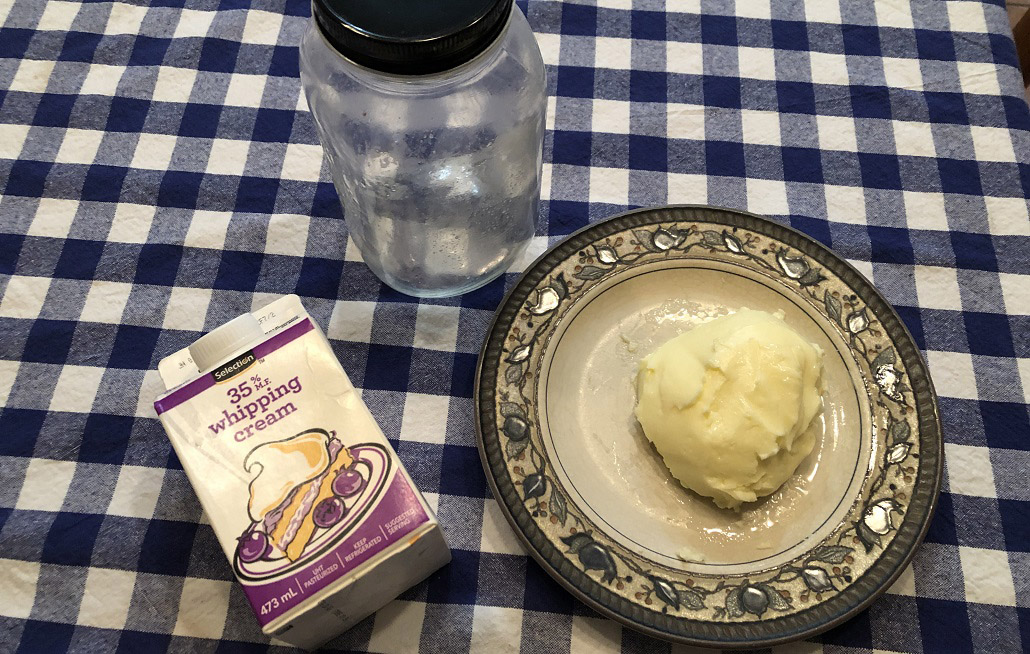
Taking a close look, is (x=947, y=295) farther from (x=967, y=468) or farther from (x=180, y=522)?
(x=180, y=522)

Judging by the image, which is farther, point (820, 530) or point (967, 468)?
point (967, 468)

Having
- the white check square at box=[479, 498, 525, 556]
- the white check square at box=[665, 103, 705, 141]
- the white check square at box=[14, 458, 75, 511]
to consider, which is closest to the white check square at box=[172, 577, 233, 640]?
the white check square at box=[14, 458, 75, 511]

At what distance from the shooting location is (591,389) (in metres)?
0.96

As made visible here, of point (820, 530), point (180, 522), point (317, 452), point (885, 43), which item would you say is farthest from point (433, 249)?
point (885, 43)

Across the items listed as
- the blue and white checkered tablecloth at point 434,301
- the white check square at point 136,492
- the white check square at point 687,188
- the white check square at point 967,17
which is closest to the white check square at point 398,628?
the blue and white checkered tablecloth at point 434,301

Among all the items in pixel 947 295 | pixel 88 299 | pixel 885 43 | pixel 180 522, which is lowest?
pixel 180 522

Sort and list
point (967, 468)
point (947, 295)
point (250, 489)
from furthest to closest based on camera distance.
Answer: point (947, 295) < point (967, 468) < point (250, 489)

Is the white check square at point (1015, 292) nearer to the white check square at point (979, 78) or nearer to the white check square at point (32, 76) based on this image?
the white check square at point (979, 78)

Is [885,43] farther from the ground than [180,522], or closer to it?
farther from the ground

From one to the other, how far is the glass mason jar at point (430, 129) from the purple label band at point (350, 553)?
1.23 ft

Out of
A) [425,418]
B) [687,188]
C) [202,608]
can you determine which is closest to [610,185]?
[687,188]

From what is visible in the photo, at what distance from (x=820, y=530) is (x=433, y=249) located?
59 cm

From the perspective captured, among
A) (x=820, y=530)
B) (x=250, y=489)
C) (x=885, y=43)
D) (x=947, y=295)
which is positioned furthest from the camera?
(x=885, y=43)

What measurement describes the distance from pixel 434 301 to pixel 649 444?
360 mm
